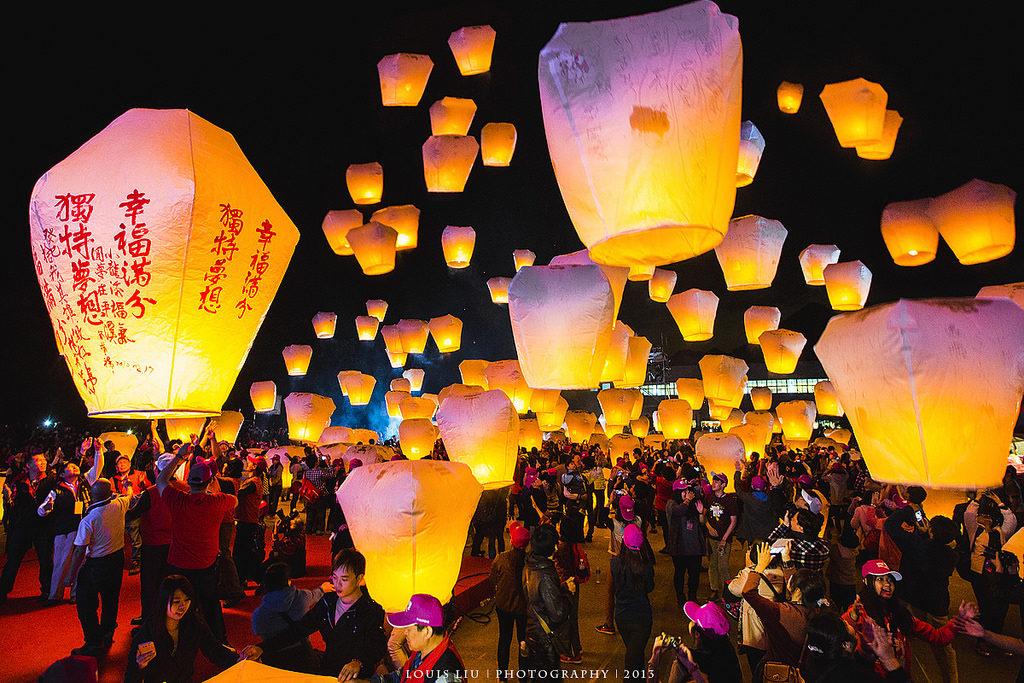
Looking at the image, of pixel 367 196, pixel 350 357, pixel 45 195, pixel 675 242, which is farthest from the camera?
pixel 350 357

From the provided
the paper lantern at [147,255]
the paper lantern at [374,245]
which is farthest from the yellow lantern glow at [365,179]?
the paper lantern at [147,255]

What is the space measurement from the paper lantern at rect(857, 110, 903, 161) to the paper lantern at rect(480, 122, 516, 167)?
4.40 m

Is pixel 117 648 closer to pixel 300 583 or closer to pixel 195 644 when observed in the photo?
pixel 300 583

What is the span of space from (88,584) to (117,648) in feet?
1.90

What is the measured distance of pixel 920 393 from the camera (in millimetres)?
2986

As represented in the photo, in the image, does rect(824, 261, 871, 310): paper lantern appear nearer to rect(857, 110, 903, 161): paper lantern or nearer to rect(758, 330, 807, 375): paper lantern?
rect(857, 110, 903, 161): paper lantern

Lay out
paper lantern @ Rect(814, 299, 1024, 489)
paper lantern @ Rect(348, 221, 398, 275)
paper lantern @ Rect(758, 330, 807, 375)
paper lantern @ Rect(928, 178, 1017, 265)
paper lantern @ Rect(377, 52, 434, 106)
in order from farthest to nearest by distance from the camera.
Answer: paper lantern @ Rect(758, 330, 807, 375) → paper lantern @ Rect(348, 221, 398, 275) → paper lantern @ Rect(377, 52, 434, 106) → paper lantern @ Rect(928, 178, 1017, 265) → paper lantern @ Rect(814, 299, 1024, 489)

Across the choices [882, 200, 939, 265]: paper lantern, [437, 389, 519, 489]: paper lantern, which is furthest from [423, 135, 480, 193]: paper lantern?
[882, 200, 939, 265]: paper lantern

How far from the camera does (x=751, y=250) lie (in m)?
6.57

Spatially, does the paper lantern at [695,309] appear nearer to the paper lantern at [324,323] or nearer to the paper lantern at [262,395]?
the paper lantern at [262,395]

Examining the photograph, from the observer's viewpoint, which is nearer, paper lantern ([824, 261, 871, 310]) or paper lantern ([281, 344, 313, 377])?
paper lantern ([824, 261, 871, 310])

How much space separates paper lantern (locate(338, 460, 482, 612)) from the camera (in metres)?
3.35

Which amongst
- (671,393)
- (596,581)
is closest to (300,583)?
(596,581)

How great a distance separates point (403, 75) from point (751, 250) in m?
4.79
